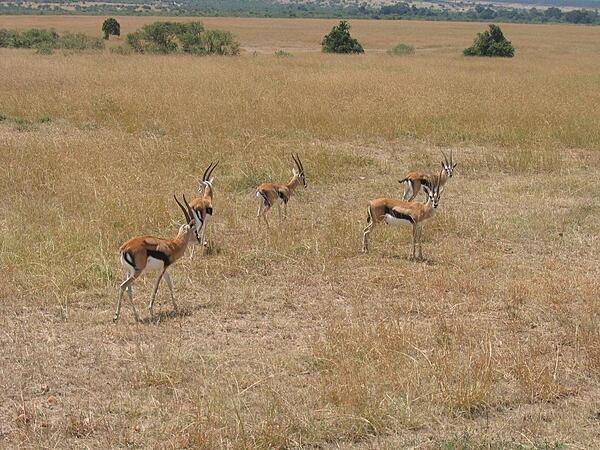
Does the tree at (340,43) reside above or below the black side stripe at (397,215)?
above

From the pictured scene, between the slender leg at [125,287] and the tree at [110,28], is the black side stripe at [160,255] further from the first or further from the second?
the tree at [110,28]

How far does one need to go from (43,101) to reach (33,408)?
561 inches

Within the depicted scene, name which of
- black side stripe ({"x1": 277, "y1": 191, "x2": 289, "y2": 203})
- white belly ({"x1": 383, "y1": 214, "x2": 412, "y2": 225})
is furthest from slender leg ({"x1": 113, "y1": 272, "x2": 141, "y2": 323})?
black side stripe ({"x1": 277, "y1": 191, "x2": 289, "y2": 203})

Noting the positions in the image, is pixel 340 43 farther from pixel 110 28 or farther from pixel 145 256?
pixel 145 256

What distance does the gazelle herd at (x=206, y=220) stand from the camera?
6574 millimetres

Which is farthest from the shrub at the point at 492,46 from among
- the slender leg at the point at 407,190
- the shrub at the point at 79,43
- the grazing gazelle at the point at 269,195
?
the grazing gazelle at the point at 269,195

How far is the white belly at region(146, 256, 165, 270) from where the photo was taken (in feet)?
21.7

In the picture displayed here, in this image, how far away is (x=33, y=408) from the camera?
5.18 meters

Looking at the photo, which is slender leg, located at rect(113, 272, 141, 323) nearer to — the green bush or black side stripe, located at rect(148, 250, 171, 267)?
black side stripe, located at rect(148, 250, 171, 267)

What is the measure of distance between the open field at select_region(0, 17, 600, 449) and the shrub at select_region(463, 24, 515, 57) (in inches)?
856

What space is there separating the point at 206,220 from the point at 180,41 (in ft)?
88.9

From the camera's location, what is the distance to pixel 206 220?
29.5ft

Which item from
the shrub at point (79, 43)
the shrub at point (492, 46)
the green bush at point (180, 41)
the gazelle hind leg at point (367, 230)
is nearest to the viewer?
the gazelle hind leg at point (367, 230)

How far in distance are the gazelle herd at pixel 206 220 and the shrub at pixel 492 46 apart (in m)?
29.3
